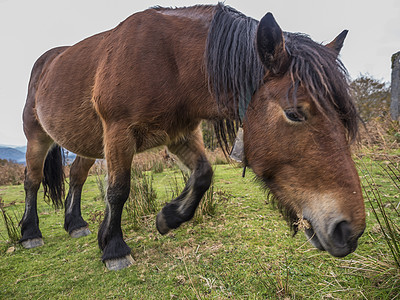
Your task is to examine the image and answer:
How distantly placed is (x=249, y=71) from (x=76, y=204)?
3.02m

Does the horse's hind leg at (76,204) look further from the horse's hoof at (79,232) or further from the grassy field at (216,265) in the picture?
the grassy field at (216,265)

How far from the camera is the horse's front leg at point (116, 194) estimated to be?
2102 millimetres

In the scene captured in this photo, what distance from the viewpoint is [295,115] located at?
1.38 m

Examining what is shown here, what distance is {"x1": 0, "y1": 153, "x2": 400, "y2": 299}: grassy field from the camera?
1.40m

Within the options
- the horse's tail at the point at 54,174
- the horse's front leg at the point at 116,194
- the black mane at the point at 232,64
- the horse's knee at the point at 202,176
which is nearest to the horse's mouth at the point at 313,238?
the black mane at the point at 232,64

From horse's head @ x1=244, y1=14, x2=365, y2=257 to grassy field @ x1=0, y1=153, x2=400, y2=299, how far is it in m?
0.26

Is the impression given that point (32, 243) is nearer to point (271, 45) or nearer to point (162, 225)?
point (162, 225)

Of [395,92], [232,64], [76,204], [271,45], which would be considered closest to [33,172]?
[76,204]

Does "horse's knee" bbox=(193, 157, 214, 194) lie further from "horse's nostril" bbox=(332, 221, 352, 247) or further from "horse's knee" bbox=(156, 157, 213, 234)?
"horse's nostril" bbox=(332, 221, 352, 247)

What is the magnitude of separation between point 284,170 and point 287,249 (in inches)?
31.8

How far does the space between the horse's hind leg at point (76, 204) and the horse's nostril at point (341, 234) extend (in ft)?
9.53

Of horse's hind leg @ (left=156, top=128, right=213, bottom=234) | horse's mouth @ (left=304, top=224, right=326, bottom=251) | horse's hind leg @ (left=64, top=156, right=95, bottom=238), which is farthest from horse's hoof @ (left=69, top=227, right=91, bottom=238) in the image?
horse's mouth @ (left=304, top=224, right=326, bottom=251)

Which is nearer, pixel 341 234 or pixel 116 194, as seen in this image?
pixel 341 234

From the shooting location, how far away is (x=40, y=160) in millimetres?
3480
